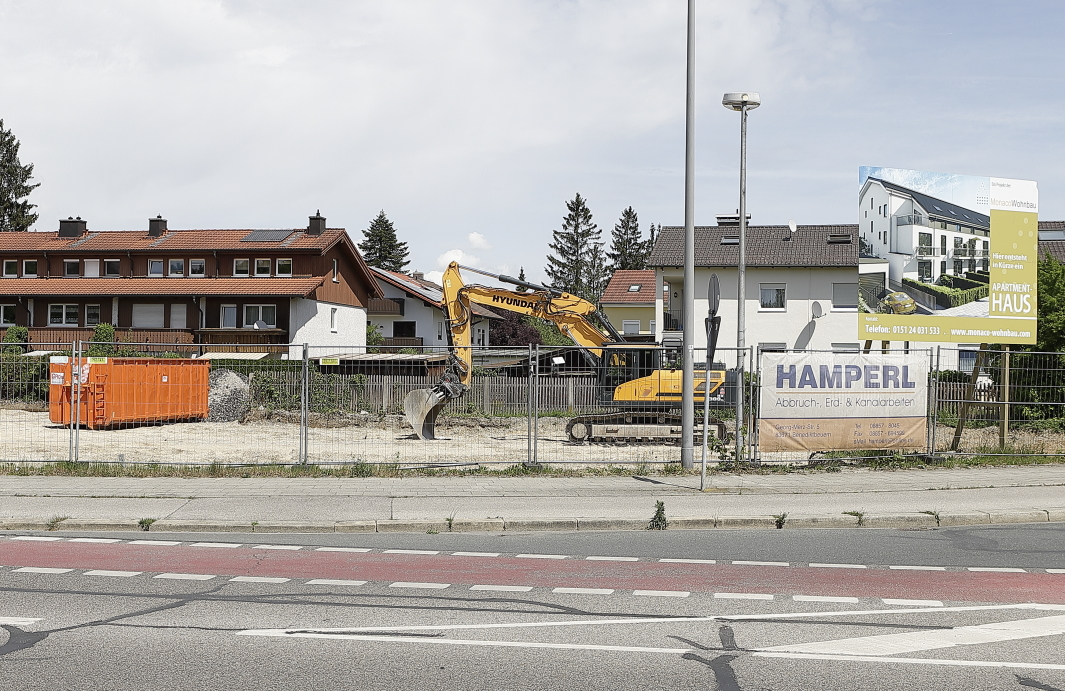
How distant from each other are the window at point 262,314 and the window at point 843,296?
28.0 metres

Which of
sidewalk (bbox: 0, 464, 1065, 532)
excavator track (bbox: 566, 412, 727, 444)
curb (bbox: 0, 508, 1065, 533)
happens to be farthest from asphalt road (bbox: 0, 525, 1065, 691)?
excavator track (bbox: 566, 412, 727, 444)

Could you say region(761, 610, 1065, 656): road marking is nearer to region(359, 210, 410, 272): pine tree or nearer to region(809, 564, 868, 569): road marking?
region(809, 564, 868, 569): road marking

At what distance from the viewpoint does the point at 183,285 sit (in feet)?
169

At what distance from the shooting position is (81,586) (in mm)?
8109

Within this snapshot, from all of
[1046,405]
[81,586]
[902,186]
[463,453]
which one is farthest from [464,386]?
[81,586]

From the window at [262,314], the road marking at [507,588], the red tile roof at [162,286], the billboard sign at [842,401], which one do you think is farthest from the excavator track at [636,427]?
the window at [262,314]

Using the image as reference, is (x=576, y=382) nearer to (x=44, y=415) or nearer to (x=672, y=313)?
(x=44, y=415)

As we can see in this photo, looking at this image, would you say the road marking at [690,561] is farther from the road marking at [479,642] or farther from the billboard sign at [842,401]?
the billboard sign at [842,401]

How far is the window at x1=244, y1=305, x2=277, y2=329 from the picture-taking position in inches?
2024

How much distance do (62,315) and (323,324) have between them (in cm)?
1371

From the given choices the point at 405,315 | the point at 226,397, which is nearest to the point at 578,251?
the point at 405,315

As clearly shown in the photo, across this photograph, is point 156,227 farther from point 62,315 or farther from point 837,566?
point 837,566

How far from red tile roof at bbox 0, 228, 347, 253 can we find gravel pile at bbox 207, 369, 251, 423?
25.6 m

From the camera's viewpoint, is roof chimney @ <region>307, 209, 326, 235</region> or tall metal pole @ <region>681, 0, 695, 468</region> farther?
roof chimney @ <region>307, 209, 326, 235</region>
